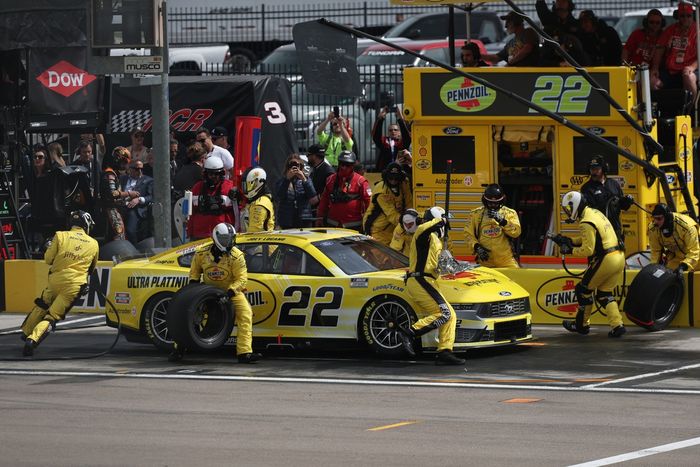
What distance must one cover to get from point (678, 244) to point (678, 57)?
3.97 metres

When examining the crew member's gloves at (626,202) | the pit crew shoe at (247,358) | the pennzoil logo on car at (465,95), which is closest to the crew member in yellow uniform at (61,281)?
the pit crew shoe at (247,358)

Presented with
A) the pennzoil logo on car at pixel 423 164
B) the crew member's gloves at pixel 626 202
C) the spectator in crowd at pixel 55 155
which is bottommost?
the crew member's gloves at pixel 626 202

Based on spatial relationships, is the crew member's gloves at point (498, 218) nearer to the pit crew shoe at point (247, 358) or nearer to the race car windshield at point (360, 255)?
the race car windshield at point (360, 255)

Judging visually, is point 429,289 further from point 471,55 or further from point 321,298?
point 471,55

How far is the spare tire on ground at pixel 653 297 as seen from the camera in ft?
54.5

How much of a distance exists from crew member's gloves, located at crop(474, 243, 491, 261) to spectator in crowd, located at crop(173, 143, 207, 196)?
223 inches

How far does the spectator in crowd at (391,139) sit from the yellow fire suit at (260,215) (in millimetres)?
4124

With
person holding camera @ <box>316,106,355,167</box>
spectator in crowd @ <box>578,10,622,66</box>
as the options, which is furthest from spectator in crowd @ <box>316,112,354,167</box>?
spectator in crowd @ <box>578,10,622,66</box>

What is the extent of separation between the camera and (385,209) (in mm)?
19438

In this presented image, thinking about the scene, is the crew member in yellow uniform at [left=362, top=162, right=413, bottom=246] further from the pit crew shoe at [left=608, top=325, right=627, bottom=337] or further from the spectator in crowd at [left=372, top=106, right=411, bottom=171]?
the pit crew shoe at [left=608, top=325, right=627, bottom=337]

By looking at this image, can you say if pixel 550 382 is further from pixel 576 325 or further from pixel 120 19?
pixel 120 19

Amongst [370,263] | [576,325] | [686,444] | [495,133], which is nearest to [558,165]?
[495,133]

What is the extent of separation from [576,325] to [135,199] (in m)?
7.99

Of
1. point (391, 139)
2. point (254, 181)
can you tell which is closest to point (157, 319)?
point (254, 181)
